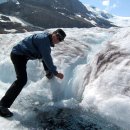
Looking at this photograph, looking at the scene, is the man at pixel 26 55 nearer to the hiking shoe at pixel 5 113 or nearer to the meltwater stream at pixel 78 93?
the hiking shoe at pixel 5 113

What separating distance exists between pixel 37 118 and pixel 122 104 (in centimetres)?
198

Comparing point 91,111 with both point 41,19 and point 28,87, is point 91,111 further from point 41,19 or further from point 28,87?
point 41,19

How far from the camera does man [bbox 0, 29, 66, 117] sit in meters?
8.14

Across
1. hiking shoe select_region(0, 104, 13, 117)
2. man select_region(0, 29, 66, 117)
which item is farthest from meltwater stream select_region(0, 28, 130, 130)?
man select_region(0, 29, 66, 117)

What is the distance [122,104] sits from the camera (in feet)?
23.9

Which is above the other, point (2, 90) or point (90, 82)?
point (90, 82)

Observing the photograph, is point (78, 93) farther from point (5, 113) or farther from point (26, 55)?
point (5, 113)

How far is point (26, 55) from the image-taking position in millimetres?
8570

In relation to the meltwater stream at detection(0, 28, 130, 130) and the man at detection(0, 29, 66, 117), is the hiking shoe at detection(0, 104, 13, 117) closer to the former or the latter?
the man at detection(0, 29, 66, 117)

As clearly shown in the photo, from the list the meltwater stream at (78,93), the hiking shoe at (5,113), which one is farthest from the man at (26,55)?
the meltwater stream at (78,93)

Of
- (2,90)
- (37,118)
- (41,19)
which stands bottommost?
(41,19)

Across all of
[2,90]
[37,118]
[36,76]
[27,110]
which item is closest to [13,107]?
[27,110]

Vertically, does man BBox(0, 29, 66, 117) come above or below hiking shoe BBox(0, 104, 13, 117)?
above

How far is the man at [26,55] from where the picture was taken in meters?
8.14
